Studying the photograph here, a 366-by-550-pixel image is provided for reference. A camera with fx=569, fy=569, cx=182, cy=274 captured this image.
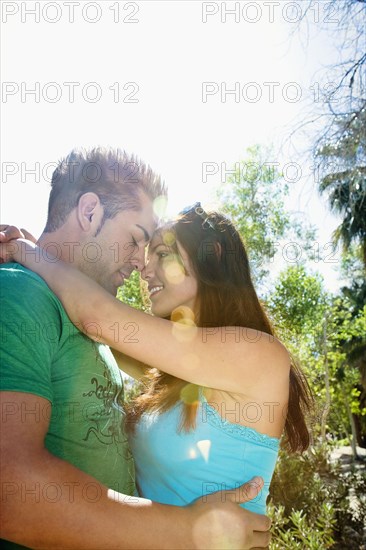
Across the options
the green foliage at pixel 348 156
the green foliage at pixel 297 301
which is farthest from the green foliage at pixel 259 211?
the green foliage at pixel 348 156

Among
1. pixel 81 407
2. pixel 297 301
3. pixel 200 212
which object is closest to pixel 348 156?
pixel 200 212

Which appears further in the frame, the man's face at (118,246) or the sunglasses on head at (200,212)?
the sunglasses on head at (200,212)

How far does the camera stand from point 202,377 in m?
2.12

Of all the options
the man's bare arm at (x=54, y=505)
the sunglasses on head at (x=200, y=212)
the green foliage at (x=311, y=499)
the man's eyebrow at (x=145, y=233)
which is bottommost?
the green foliage at (x=311, y=499)

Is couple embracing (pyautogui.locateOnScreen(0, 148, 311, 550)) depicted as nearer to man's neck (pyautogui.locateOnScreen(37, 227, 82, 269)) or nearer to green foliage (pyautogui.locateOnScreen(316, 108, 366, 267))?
man's neck (pyautogui.locateOnScreen(37, 227, 82, 269))

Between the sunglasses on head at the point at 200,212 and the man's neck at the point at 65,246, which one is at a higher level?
the sunglasses on head at the point at 200,212

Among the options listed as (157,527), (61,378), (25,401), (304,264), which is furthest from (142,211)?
(304,264)

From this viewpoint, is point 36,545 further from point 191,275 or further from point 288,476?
point 288,476

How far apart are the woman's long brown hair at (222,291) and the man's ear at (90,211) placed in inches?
20.5

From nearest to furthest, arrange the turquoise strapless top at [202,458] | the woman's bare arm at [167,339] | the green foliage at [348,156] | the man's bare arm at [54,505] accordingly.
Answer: the man's bare arm at [54,505], the woman's bare arm at [167,339], the turquoise strapless top at [202,458], the green foliage at [348,156]

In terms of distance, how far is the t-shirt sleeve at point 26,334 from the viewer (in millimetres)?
1494

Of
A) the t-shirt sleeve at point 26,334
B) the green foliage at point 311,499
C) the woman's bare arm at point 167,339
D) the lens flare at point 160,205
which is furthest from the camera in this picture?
the green foliage at point 311,499

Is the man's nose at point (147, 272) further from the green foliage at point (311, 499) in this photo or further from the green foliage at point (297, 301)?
the green foliage at point (297, 301)

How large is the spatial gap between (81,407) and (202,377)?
0.49 m
